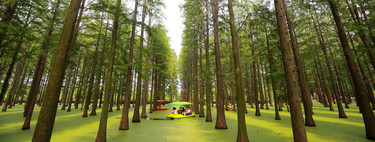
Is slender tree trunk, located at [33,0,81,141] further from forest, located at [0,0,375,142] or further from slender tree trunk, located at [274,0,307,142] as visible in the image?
slender tree trunk, located at [274,0,307,142]

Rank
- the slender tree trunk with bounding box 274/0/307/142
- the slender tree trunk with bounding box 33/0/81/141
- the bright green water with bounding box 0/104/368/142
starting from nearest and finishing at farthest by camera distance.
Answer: the slender tree trunk with bounding box 33/0/81/141 < the slender tree trunk with bounding box 274/0/307/142 < the bright green water with bounding box 0/104/368/142

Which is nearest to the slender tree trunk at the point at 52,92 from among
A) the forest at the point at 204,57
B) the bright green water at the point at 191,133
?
the forest at the point at 204,57

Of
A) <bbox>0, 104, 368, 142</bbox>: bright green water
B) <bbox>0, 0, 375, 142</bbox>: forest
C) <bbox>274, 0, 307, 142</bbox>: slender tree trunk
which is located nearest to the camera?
<bbox>274, 0, 307, 142</bbox>: slender tree trunk

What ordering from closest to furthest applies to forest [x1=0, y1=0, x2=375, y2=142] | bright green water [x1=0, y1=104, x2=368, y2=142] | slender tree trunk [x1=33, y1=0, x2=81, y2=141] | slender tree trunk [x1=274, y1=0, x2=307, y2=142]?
slender tree trunk [x1=33, y1=0, x2=81, y2=141], slender tree trunk [x1=274, y1=0, x2=307, y2=142], forest [x1=0, y1=0, x2=375, y2=142], bright green water [x1=0, y1=104, x2=368, y2=142]

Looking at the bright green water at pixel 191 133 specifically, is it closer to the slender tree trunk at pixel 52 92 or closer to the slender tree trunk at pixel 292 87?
the slender tree trunk at pixel 292 87

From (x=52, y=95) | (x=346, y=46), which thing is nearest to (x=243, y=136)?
(x=52, y=95)

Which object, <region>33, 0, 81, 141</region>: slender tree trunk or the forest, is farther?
the forest

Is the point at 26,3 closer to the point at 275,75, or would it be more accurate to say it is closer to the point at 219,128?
the point at 219,128

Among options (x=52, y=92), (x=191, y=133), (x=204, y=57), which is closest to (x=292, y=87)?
(x=191, y=133)

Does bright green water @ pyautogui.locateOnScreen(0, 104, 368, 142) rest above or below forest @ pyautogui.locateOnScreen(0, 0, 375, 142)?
below

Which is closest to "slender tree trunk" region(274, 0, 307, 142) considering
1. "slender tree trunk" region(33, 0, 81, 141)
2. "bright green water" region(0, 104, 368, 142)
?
"bright green water" region(0, 104, 368, 142)

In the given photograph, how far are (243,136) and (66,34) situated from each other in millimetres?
7112

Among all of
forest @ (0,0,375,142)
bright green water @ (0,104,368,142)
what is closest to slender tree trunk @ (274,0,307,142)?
forest @ (0,0,375,142)

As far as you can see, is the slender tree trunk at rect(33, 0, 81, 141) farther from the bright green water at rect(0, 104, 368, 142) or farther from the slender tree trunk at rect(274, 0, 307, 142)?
the slender tree trunk at rect(274, 0, 307, 142)
